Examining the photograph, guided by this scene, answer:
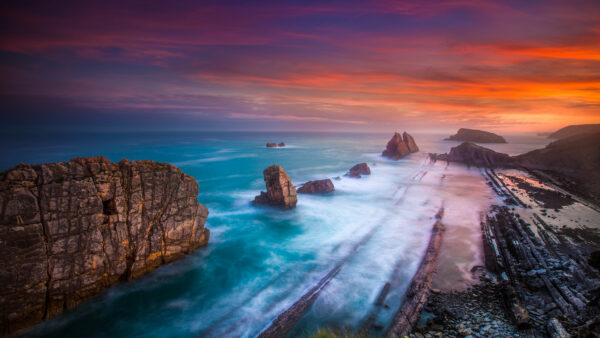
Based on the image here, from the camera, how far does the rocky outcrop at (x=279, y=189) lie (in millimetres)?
21125

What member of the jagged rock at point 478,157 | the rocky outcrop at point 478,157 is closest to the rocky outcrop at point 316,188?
the rocky outcrop at point 478,157

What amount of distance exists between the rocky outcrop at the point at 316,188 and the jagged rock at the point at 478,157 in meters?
33.5

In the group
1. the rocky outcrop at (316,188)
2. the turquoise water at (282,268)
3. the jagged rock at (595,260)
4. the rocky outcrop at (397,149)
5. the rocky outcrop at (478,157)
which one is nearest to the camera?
the turquoise water at (282,268)

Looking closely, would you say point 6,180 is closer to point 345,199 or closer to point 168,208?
point 168,208

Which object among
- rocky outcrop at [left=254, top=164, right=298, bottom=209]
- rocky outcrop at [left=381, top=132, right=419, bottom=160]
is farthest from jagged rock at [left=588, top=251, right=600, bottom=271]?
rocky outcrop at [left=381, top=132, right=419, bottom=160]

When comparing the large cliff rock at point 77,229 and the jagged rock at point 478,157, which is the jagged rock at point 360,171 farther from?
the large cliff rock at point 77,229

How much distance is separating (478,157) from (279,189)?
4352cm

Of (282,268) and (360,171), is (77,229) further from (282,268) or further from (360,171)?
(360,171)

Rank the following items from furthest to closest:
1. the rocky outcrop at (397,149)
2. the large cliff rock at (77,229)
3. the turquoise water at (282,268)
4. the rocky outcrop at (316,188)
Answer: the rocky outcrop at (397,149)
the rocky outcrop at (316,188)
the turquoise water at (282,268)
the large cliff rock at (77,229)

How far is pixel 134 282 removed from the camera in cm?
1086

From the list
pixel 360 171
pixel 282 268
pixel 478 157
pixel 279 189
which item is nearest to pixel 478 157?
pixel 478 157

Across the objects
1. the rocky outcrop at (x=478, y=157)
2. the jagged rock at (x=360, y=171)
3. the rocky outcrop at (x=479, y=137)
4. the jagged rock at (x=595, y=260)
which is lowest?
the jagged rock at (x=595, y=260)

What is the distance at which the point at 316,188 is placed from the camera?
2750 cm

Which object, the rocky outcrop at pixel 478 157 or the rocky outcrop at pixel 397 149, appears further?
the rocky outcrop at pixel 397 149
